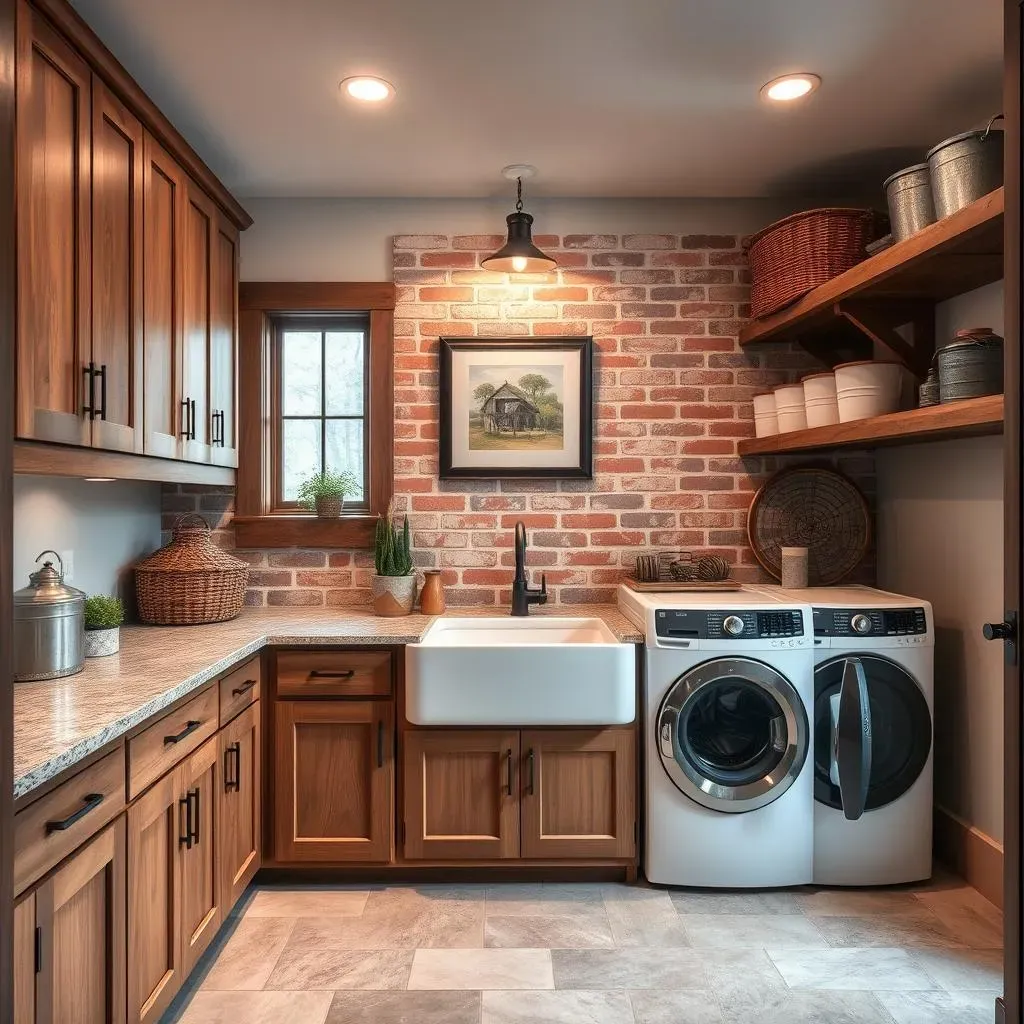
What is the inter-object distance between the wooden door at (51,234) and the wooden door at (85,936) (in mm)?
834

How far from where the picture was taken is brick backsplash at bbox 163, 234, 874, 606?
326cm

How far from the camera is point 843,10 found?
1.99 metres

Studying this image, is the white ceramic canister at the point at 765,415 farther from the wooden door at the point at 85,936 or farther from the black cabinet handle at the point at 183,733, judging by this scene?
the wooden door at the point at 85,936

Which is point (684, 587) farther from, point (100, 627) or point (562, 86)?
point (100, 627)

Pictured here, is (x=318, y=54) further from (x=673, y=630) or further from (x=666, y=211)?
(x=673, y=630)

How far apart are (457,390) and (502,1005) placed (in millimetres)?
2093

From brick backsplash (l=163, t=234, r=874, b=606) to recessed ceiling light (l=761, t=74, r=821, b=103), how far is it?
0.87m

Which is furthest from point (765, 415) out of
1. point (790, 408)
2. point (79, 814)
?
point (79, 814)

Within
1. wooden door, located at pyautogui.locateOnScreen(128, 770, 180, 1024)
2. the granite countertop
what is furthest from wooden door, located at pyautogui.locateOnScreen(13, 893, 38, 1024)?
wooden door, located at pyautogui.locateOnScreen(128, 770, 180, 1024)

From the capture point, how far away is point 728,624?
2.59 m

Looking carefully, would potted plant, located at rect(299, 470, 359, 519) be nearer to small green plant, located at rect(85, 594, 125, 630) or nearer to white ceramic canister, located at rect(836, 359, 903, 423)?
small green plant, located at rect(85, 594, 125, 630)

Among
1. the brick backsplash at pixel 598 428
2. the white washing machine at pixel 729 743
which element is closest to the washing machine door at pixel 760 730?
the white washing machine at pixel 729 743

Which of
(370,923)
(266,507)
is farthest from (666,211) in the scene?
(370,923)

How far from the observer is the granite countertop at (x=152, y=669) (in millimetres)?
1458
